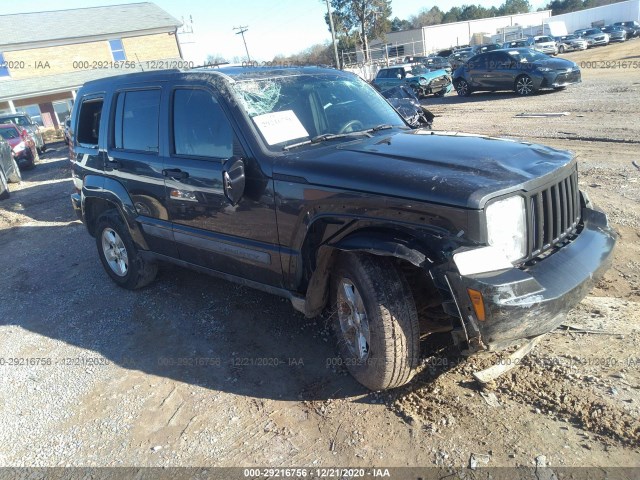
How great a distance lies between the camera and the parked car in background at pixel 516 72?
16656 millimetres

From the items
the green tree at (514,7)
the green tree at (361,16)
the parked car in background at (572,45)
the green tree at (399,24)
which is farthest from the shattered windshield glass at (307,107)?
the green tree at (514,7)

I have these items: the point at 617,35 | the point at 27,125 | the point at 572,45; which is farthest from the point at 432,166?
the point at 617,35

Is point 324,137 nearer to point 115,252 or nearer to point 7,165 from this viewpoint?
point 115,252

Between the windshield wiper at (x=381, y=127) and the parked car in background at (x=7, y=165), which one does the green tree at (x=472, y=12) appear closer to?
the parked car in background at (x=7, y=165)

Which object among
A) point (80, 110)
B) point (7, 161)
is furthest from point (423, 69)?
point (80, 110)

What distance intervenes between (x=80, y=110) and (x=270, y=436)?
163 inches

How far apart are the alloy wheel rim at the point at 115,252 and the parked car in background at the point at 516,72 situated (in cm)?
1587

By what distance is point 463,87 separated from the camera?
20.1m

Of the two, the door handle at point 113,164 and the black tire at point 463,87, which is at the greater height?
the door handle at point 113,164

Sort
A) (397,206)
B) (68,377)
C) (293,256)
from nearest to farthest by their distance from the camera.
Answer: (397,206) → (293,256) → (68,377)

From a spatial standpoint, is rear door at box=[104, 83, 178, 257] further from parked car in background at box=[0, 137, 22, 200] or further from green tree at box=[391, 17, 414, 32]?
green tree at box=[391, 17, 414, 32]

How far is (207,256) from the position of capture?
4.09m

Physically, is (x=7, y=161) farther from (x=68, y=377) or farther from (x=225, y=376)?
(x=225, y=376)

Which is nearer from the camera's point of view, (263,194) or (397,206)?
(397,206)
